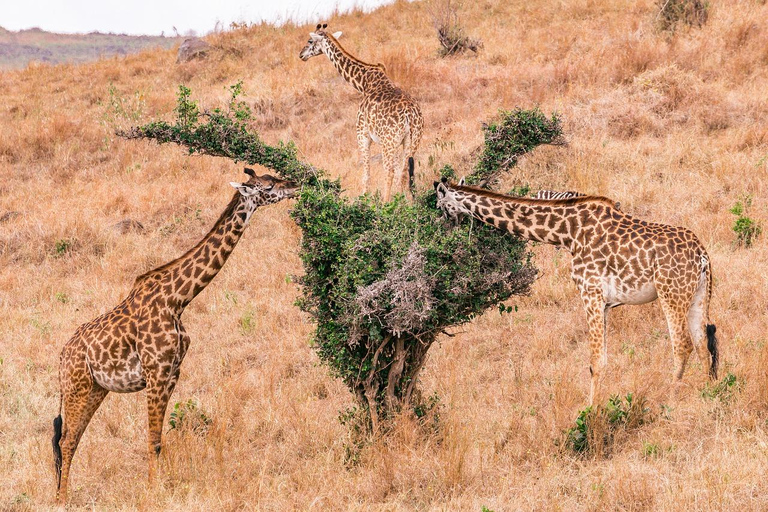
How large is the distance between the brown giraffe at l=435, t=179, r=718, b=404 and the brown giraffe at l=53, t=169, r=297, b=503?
2069 millimetres

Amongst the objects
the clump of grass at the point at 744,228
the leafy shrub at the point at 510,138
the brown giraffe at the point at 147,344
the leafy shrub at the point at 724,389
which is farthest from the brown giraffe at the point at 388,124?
the leafy shrub at the point at 724,389

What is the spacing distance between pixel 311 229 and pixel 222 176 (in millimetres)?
8768

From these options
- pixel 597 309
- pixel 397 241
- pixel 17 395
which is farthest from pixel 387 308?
pixel 17 395

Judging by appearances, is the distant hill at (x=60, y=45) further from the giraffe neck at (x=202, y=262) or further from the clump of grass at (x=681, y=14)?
the giraffe neck at (x=202, y=262)

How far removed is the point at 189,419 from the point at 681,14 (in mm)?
14486

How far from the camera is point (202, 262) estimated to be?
25.0 feet

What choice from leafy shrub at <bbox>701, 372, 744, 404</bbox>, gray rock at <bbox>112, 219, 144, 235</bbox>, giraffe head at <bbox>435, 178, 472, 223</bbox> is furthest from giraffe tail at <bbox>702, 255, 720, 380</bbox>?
gray rock at <bbox>112, 219, 144, 235</bbox>

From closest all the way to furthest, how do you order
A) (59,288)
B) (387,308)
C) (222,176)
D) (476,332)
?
(387,308) → (476,332) → (59,288) → (222,176)

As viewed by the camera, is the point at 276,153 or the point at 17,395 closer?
the point at 276,153

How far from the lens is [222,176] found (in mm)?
16047

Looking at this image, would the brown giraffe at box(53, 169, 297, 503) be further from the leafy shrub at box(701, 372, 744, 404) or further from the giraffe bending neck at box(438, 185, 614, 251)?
the leafy shrub at box(701, 372, 744, 404)

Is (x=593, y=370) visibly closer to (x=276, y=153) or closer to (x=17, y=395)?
(x=276, y=153)

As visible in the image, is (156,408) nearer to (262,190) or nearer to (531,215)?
(262,190)

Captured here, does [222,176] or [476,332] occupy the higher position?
[222,176]
